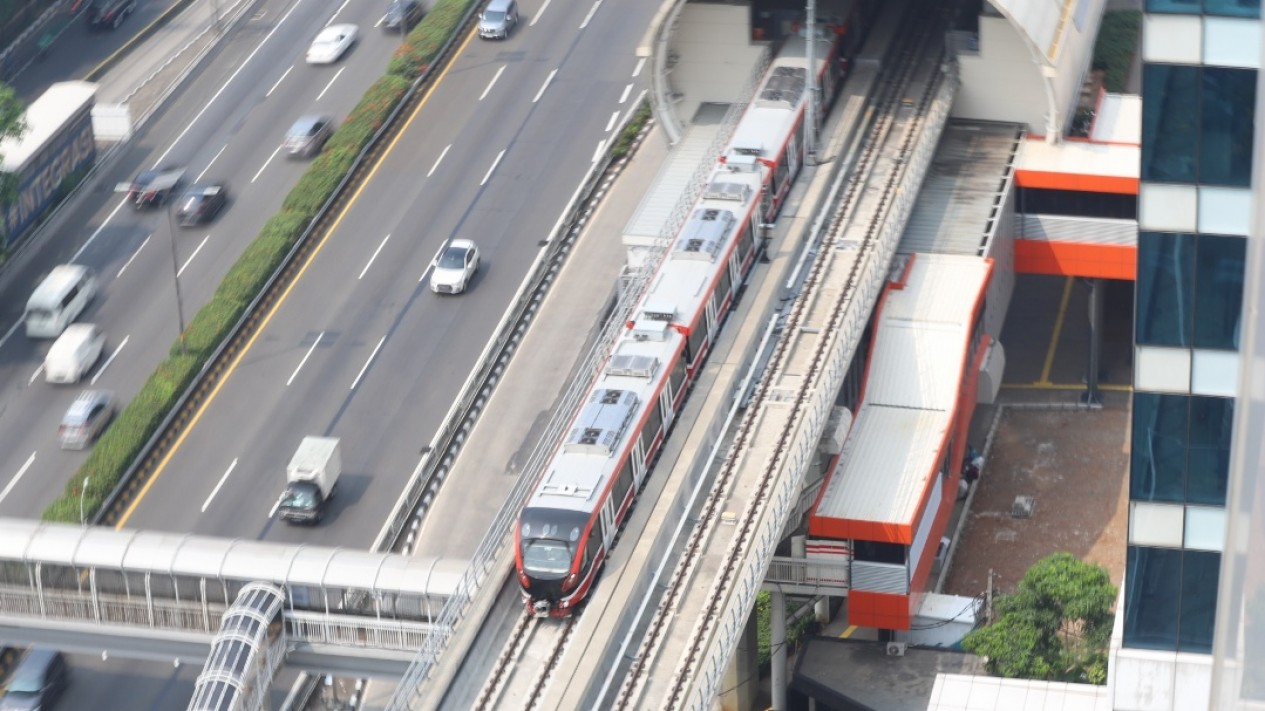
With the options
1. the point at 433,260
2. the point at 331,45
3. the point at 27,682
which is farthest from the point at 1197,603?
the point at 331,45

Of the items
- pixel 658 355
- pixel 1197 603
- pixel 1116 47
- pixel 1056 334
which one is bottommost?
pixel 1056 334

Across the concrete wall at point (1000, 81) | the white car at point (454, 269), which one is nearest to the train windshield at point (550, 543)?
the white car at point (454, 269)

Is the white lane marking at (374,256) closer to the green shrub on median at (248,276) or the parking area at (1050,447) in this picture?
the green shrub on median at (248,276)

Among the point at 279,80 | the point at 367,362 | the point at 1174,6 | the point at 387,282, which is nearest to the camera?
Answer: the point at 1174,6

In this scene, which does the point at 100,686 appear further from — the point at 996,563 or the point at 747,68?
the point at 747,68

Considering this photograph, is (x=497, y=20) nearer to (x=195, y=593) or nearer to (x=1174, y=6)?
(x=195, y=593)

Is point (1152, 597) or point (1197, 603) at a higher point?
point (1152, 597)

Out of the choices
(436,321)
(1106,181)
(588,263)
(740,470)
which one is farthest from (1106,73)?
(740,470)
